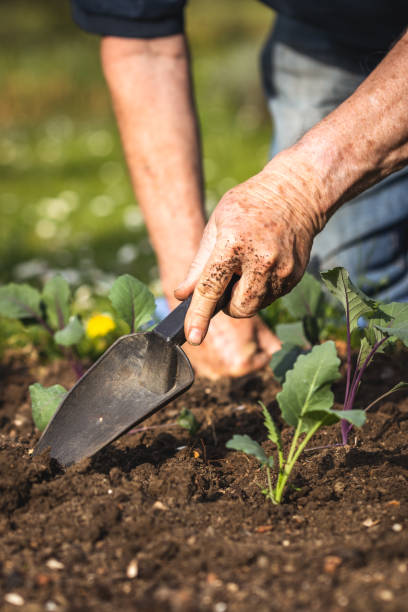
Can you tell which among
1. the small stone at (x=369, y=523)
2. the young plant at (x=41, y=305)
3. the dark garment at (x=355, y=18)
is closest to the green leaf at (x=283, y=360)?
the small stone at (x=369, y=523)

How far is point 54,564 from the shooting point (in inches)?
49.8

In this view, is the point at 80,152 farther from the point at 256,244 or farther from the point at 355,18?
the point at 256,244

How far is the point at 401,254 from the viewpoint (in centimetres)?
Result: 332

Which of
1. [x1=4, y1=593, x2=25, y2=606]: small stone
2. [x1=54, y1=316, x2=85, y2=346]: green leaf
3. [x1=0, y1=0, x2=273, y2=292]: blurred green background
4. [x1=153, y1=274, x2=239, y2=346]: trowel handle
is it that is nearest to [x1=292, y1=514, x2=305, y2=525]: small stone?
[x1=153, y1=274, x2=239, y2=346]: trowel handle

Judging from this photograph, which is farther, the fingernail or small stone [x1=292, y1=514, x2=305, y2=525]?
the fingernail

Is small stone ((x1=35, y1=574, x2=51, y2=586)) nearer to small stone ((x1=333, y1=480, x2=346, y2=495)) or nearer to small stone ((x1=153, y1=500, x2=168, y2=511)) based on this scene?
small stone ((x1=153, y1=500, x2=168, y2=511))

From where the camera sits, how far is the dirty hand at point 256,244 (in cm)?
154

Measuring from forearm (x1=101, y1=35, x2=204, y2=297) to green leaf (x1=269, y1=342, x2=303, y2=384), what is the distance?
736 millimetres

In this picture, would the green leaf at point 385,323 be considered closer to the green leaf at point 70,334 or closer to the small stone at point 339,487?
the small stone at point 339,487

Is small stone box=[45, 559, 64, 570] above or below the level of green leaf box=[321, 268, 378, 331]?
below

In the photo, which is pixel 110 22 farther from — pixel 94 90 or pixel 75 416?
pixel 94 90

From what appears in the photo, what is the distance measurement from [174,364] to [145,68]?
54.2 inches

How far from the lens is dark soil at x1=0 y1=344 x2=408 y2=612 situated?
1.16m

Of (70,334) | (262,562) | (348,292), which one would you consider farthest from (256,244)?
(70,334)
